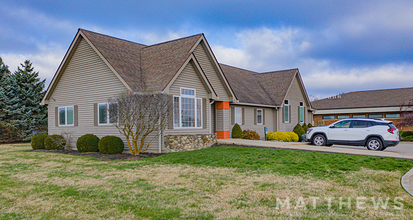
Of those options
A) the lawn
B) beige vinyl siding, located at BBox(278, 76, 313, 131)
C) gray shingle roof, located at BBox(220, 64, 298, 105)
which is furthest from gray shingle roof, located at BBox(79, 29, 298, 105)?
the lawn

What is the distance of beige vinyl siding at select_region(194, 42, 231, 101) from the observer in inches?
752

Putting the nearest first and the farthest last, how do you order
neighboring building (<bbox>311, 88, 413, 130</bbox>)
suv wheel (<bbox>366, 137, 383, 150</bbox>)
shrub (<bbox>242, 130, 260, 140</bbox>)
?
suv wheel (<bbox>366, 137, 383, 150</bbox>)
shrub (<bbox>242, 130, 260, 140</bbox>)
neighboring building (<bbox>311, 88, 413, 130</bbox>)

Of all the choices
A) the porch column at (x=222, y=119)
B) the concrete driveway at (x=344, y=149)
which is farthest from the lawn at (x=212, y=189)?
the porch column at (x=222, y=119)

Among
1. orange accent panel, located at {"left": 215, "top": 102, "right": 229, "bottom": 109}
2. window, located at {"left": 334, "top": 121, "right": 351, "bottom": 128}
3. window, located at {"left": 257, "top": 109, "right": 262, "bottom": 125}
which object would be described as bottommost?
window, located at {"left": 334, "top": 121, "right": 351, "bottom": 128}

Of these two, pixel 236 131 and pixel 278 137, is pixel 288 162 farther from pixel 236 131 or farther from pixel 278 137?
pixel 278 137

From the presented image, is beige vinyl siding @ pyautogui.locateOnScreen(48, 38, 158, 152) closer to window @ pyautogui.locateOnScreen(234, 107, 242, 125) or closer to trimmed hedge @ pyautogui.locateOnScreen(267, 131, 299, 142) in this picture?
window @ pyautogui.locateOnScreen(234, 107, 242, 125)

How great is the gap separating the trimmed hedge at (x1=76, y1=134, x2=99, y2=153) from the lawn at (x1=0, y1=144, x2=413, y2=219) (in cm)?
361

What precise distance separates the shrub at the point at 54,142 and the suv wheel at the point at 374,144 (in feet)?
54.2

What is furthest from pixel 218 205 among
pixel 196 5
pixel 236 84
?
pixel 236 84

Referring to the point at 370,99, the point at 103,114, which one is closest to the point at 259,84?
the point at 103,114

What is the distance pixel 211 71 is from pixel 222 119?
3.10 metres

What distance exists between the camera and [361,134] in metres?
15.8

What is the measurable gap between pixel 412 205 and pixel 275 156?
6.45 m

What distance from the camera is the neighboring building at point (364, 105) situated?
3775 cm
